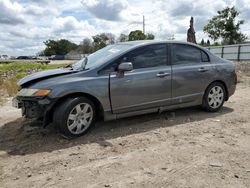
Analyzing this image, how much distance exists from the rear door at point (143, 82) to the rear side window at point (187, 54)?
25 centimetres

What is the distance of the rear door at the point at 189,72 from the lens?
6.06m

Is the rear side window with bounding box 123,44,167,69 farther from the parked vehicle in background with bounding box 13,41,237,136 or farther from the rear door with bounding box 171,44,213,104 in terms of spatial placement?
the rear door with bounding box 171,44,213,104

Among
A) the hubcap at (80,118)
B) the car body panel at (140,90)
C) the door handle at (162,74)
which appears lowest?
the hubcap at (80,118)

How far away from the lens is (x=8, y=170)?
13.1ft

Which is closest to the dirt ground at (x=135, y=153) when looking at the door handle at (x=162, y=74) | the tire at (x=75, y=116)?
the tire at (x=75, y=116)

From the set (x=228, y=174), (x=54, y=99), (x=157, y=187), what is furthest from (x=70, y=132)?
(x=228, y=174)

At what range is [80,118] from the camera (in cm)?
510

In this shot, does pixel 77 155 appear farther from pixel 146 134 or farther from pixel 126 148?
pixel 146 134

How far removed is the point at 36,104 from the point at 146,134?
6.24ft

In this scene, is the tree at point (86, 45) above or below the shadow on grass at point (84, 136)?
above

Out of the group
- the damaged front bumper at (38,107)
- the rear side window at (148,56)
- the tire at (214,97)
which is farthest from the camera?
the tire at (214,97)

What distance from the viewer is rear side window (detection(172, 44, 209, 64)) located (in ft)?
20.2

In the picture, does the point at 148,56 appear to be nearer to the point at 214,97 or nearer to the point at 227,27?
the point at 214,97

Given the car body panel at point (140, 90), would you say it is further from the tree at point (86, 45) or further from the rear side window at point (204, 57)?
the tree at point (86, 45)
